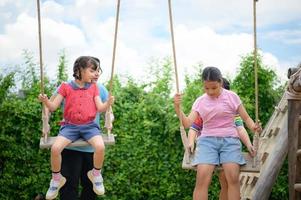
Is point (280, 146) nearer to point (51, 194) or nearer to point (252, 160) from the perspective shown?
point (252, 160)

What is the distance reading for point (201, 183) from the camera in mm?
4812

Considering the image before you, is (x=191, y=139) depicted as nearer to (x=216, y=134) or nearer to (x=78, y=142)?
(x=216, y=134)

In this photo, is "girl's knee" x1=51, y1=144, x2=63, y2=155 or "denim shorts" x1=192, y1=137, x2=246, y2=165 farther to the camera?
"girl's knee" x1=51, y1=144, x2=63, y2=155

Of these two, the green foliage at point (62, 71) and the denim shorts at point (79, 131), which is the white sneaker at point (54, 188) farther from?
the green foliage at point (62, 71)

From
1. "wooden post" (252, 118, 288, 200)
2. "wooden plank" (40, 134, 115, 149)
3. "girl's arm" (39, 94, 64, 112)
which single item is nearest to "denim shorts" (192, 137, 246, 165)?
"wooden plank" (40, 134, 115, 149)

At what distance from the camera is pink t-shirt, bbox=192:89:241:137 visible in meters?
4.94

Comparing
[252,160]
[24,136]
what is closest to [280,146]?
[252,160]

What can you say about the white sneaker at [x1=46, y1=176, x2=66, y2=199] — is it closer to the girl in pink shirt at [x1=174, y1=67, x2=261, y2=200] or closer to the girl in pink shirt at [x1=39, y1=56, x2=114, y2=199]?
the girl in pink shirt at [x1=39, y1=56, x2=114, y2=199]

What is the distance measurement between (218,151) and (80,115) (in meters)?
1.09

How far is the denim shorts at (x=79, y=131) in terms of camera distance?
5.01 metres

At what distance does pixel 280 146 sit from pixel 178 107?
1572mm


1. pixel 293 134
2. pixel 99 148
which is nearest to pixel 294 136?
pixel 293 134

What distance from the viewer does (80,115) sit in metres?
5.07

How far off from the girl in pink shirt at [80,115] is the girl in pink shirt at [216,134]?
664mm
